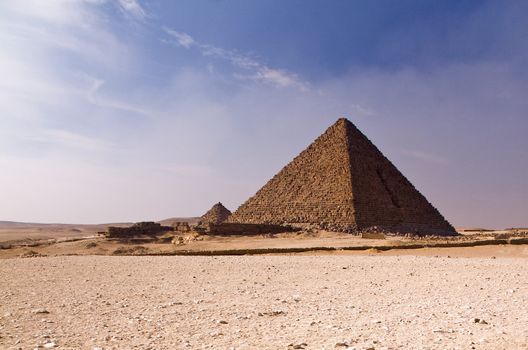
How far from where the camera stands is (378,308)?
6926mm

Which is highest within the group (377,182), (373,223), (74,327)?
(377,182)

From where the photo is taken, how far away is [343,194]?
148ft

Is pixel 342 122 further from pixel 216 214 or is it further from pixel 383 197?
pixel 216 214

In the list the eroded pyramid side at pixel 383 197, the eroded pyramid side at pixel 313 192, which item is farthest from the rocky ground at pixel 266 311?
the eroded pyramid side at pixel 383 197

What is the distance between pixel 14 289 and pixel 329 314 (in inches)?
249

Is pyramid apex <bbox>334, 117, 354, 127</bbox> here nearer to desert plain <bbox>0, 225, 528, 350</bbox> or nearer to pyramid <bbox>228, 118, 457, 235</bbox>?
pyramid <bbox>228, 118, 457, 235</bbox>

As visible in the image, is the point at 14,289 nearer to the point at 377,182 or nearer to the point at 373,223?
the point at 373,223

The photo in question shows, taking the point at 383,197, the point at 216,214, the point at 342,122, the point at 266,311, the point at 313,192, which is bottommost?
the point at 266,311

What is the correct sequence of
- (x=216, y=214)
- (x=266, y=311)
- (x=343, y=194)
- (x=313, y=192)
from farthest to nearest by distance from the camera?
(x=216, y=214), (x=313, y=192), (x=343, y=194), (x=266, y=311)

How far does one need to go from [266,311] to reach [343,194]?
39.1 metres

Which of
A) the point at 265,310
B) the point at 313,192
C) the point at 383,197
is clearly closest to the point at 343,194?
the point at 313,192

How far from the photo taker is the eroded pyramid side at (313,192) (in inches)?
1750

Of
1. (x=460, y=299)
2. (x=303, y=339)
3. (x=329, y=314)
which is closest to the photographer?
(x=303, y=339)

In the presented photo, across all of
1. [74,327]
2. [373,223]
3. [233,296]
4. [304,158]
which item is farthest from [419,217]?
[74,327]
